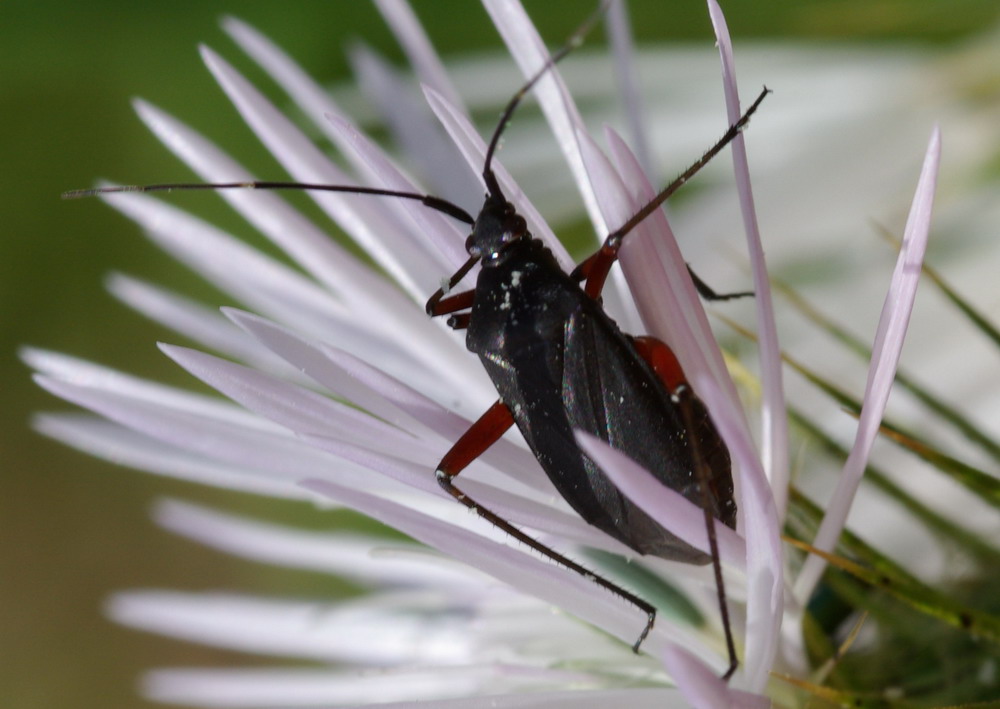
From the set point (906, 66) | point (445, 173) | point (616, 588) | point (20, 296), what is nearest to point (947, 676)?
point (616, 588)

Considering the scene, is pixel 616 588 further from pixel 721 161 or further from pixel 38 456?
pixel 38 456

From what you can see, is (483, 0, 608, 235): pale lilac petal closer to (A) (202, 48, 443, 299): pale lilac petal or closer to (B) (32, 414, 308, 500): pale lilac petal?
(A) (202, 48, 443, 299): pale lilac petal

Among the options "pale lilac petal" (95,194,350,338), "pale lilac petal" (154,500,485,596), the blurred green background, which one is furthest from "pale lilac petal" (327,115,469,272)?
the blurred green background

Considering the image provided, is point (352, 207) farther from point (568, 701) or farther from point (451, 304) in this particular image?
point (568, 701)

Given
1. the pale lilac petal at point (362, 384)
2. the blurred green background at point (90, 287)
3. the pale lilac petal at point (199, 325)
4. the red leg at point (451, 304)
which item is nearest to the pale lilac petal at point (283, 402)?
the pale lilac petal at point (362, 384)

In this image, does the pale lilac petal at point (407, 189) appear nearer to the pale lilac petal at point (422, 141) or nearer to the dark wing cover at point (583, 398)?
the dark wing cover at point (583, 398)

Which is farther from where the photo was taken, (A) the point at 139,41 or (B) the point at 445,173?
(A) the point at 139,41
